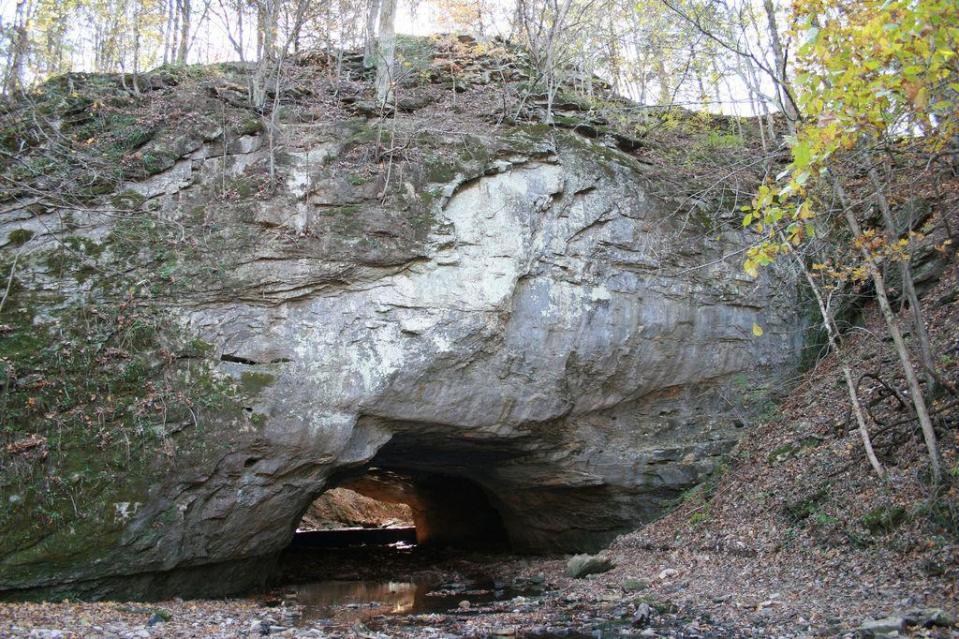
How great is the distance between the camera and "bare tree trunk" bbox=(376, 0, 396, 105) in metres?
12.1

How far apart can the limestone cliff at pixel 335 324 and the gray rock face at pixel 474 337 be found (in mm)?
37

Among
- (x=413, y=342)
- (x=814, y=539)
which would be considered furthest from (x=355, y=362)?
(x=814, y=539)

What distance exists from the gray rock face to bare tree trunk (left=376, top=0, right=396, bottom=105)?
78.1 inches

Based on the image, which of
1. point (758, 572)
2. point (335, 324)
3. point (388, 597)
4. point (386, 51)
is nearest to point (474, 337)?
point (335, 324)

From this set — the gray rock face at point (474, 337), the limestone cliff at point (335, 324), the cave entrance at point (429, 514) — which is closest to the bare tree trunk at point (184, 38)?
the limestone cliff at point (335, 324)

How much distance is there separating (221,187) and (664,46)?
9040mm

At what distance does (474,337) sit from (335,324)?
202 cm

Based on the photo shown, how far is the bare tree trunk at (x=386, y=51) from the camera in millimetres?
12086

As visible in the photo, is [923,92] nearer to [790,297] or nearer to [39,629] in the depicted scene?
[39,629]

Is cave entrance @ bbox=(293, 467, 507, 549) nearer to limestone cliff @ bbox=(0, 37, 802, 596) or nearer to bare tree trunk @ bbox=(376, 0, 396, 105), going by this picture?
limestone cliff @ bbox=(0, 37, 802, 596)

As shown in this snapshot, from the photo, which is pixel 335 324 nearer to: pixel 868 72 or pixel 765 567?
pixel 765 567

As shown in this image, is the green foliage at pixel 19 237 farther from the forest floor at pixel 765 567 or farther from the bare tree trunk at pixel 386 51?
the bare tree trunk at pixel 386 51

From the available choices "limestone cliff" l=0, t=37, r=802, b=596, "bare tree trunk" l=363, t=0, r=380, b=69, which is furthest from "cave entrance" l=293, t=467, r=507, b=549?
A: "bare tree trunk" l=363, t=0, r=380, b=69

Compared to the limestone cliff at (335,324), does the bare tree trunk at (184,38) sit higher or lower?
higher
